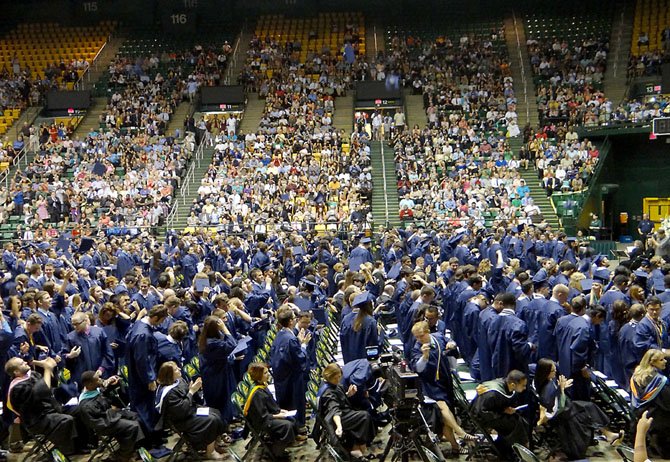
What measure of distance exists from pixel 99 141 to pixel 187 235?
11688 mm

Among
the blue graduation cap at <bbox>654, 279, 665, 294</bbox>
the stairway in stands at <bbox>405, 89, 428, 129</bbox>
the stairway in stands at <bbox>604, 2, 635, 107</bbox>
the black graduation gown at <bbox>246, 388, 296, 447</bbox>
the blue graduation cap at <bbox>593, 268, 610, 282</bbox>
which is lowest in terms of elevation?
the black graduation gown at <bbox>246, 388, 296, 447</bbox>

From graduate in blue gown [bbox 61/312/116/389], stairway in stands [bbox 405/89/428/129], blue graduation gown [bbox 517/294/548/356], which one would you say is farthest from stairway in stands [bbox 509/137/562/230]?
graduate in blue gown [bbox 61/312/116/389]

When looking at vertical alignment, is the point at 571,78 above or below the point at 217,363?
above

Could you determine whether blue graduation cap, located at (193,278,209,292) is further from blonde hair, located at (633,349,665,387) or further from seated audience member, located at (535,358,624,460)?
blonde hair, located at (633,349,665,387)

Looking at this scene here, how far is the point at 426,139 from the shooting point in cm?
3005

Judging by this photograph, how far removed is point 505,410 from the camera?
7855mm

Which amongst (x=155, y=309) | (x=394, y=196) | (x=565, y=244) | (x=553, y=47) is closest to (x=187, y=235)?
(x=394, y=196)

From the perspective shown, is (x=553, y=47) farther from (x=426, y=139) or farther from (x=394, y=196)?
(x=394, y=196)

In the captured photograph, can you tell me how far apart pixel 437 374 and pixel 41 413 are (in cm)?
415

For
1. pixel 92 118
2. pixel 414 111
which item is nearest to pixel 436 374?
pixel 414 111

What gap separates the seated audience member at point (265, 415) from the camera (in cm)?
805

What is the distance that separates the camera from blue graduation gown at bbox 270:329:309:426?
8.84m

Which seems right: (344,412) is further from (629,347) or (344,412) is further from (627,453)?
(629,347)

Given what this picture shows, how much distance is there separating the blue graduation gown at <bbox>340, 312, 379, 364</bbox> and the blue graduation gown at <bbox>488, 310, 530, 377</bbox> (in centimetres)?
144
